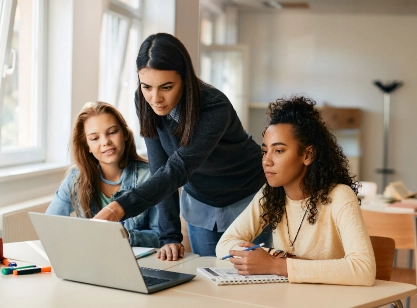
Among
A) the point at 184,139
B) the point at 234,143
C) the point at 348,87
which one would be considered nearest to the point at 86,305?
the point at 184,139

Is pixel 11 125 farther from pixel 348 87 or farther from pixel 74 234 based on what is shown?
pixel 348 87

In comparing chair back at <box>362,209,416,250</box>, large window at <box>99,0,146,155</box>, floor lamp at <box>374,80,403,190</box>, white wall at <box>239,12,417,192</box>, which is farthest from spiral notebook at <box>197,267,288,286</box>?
floor lamp at <box>374,80,403,190</box>

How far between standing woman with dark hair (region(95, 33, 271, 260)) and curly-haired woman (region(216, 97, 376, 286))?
0.20 meters

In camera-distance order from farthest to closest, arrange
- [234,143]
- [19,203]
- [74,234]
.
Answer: [19,203], [234,143], [74,234]

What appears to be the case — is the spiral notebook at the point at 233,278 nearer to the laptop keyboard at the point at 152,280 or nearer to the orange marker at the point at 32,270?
the laptop keyboard at the point at 152,280

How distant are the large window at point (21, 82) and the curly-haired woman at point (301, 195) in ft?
6.14

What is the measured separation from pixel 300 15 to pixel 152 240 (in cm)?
750

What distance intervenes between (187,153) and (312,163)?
1.33 feet

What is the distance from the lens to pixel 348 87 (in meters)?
9.17

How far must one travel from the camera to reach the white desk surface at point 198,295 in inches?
61.5

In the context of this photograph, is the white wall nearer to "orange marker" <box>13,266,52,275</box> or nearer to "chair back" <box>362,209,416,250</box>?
"chair back" <box>362,209,416,250</box>

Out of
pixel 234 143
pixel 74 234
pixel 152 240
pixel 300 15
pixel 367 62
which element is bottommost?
pixel 152 240

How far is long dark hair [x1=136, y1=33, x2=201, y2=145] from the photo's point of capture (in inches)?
76.6

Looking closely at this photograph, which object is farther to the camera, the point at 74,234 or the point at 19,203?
the point at 19,203
